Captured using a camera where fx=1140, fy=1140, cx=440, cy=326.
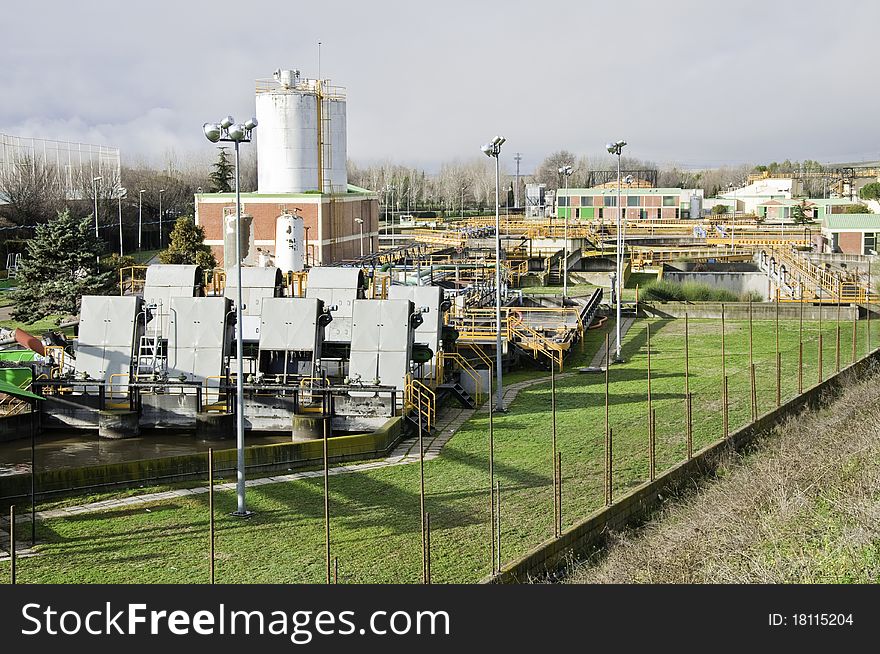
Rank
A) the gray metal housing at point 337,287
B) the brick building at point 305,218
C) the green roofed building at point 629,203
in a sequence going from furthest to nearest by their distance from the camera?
the green roofed building at point 629,203 → the brick building at point 305,218 → the gray metal housing at point 337,287

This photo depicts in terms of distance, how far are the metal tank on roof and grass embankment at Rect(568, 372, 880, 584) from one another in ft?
118

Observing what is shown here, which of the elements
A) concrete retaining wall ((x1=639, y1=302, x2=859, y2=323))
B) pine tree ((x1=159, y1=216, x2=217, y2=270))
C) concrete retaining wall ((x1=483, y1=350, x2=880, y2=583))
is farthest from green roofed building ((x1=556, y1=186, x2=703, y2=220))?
concrete retaining wall ((x1=483, y1=350, x2=880, y2=583))

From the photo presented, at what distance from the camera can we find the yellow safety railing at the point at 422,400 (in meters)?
26.2

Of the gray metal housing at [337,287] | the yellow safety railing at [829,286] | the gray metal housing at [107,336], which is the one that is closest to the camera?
the gray metal housing at [107,336]

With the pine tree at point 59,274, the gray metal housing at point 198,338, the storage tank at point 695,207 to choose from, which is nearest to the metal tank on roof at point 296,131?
the pine tree at point 59,274

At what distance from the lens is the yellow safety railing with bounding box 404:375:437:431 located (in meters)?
26.2

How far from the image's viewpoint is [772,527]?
56.9ft

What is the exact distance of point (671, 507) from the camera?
19406 millimetres

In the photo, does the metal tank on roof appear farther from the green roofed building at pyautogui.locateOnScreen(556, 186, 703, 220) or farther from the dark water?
the green roofed building at pyautogui.locateOnScreen(556, 186, 703, 220)

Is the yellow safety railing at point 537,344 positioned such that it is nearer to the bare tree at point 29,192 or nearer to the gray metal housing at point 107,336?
the gray metal housing at point 107,336

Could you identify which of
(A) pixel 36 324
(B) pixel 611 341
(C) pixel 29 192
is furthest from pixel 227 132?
(C) pixel 29 192

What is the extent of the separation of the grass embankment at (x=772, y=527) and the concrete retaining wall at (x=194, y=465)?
270 inches

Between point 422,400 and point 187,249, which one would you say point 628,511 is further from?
point 187,249

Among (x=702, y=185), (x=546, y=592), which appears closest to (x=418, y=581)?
(x=546, y=592)
